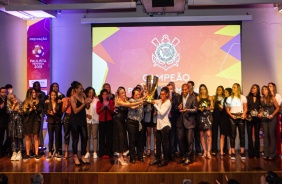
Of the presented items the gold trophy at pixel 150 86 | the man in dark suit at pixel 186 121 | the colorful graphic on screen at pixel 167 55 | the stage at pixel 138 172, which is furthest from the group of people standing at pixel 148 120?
the colorful graphic on screen at pixel 167 55

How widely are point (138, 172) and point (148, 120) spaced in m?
1.64

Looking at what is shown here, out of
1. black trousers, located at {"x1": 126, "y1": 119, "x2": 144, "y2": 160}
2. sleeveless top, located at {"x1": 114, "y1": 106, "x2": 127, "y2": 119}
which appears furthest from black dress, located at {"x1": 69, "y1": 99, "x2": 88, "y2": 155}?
black trousers, located at {"x1": 126, "y1": 119, "x2": 144, "y2": 160}

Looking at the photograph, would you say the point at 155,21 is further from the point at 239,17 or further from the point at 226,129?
the point at 226,129

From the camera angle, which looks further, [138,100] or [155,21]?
[155,21]

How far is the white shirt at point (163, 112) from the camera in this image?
7254 millimetres

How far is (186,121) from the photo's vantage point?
776cm

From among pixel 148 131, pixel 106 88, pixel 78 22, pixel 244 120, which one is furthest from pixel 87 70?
pixel 244 120

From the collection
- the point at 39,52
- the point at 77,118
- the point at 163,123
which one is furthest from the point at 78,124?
the point at 39,52

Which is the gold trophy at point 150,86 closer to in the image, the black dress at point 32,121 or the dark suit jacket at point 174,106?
the dark suit jacket at point 174,106

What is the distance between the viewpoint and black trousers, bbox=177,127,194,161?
304 inches

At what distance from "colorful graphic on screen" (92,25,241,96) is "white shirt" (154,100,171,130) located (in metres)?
2.79

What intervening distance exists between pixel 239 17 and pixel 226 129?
3.01 metres

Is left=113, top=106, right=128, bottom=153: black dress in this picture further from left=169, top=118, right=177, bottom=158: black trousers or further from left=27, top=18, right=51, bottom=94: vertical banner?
left=27, top=18, right=51, bottom=94: vertical banner

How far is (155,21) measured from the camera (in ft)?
33.5
